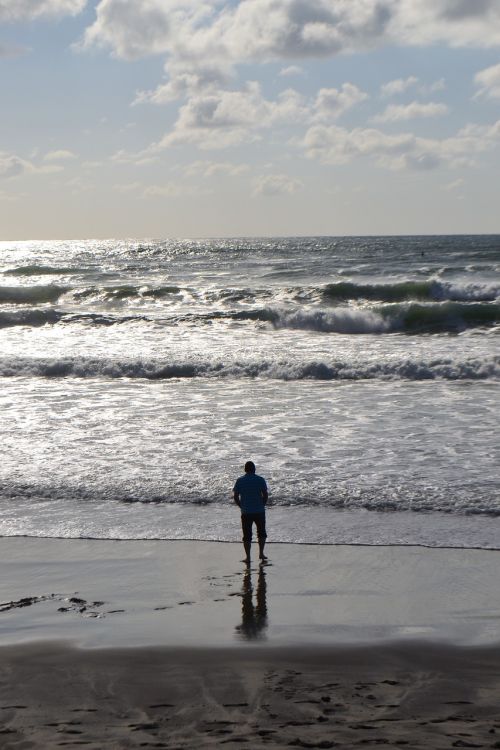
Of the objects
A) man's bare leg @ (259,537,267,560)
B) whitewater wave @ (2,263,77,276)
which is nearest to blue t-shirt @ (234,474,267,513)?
man's bare leg @ (259,537,267,560)

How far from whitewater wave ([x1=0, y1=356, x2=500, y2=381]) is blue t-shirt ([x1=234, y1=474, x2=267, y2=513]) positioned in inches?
524

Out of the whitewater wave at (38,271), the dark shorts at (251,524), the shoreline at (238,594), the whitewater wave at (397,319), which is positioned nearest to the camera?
the shoreline at (238,594)

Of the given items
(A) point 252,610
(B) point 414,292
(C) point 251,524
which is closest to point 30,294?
(B) point 414,292

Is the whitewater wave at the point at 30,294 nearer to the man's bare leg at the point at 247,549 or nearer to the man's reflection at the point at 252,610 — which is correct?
the man's bare leg at the point at 247,549

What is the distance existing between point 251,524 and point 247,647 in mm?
2532

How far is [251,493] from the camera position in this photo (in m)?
9.27

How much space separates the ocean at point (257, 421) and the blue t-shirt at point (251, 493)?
0.74 m

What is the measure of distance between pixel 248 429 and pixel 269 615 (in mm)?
8224

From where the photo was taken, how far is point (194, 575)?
8.51 metres

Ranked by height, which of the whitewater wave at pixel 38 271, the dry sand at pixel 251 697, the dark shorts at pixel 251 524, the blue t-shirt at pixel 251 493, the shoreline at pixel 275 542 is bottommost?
the shoreline at pixel 275 542

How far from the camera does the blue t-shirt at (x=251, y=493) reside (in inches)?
362

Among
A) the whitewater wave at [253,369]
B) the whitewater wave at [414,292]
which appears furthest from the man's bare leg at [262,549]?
the whitewater wave at [414,292]

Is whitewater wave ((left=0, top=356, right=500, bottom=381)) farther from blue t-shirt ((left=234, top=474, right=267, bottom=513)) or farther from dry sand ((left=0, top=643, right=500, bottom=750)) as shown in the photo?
dry sand ((left=0, top=643, right=500, bottom=750))

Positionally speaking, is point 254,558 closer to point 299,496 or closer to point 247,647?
point 299,496
